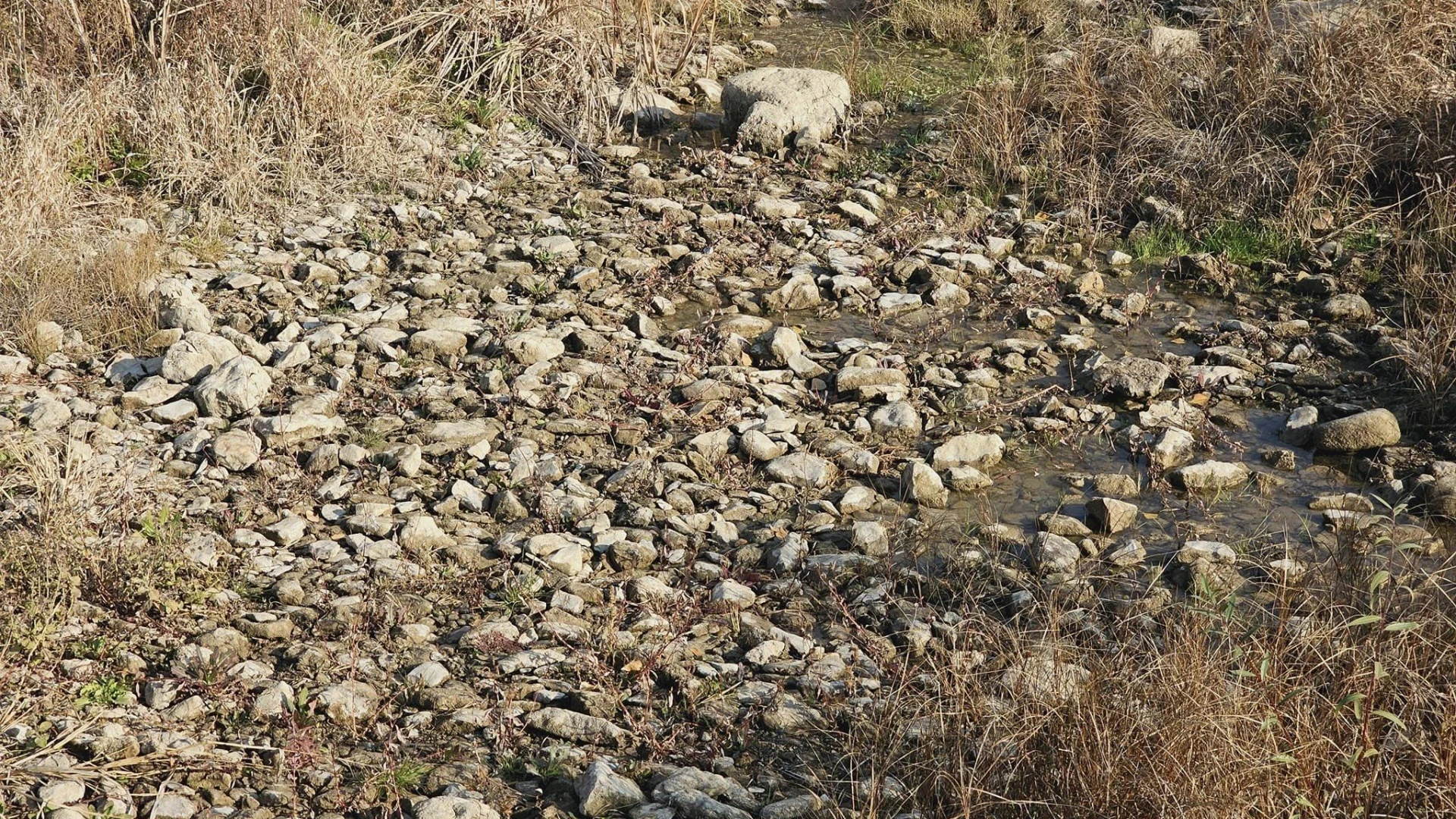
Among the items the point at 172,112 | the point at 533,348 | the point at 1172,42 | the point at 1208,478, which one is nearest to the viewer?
the point at 1208,478

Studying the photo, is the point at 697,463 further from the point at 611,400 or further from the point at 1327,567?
the point at 1327,567

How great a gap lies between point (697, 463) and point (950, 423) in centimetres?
99

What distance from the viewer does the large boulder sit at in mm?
7078

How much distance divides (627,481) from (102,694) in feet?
5.49

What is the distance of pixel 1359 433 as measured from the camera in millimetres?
4621

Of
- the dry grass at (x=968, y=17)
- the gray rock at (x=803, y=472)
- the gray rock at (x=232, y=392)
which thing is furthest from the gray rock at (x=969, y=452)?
the dry grass at (x=968, y=17)

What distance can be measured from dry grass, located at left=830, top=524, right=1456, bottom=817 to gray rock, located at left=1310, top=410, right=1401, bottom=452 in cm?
163

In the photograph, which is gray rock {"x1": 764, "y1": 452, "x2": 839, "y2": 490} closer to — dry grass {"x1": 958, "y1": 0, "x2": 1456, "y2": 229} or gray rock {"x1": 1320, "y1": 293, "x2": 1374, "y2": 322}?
gray rock {"x1": 1320, "y1": 293, "x2": 1374, "y2": 322}

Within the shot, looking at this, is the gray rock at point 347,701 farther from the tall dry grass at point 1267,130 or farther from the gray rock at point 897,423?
the tall dry grass at point 1267,130

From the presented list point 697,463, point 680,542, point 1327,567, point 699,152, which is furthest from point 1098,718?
point 699,152

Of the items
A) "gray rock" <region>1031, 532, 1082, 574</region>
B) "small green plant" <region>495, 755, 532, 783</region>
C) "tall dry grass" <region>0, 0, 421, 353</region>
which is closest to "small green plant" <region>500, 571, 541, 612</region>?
"small green plant" <region>495, 755, 532, 783</region>

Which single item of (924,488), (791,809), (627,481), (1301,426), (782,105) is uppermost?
(782,105)

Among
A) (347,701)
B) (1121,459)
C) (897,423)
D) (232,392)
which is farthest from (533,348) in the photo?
(1121,459)

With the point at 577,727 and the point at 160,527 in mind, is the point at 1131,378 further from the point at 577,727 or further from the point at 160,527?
the point at 160,527
